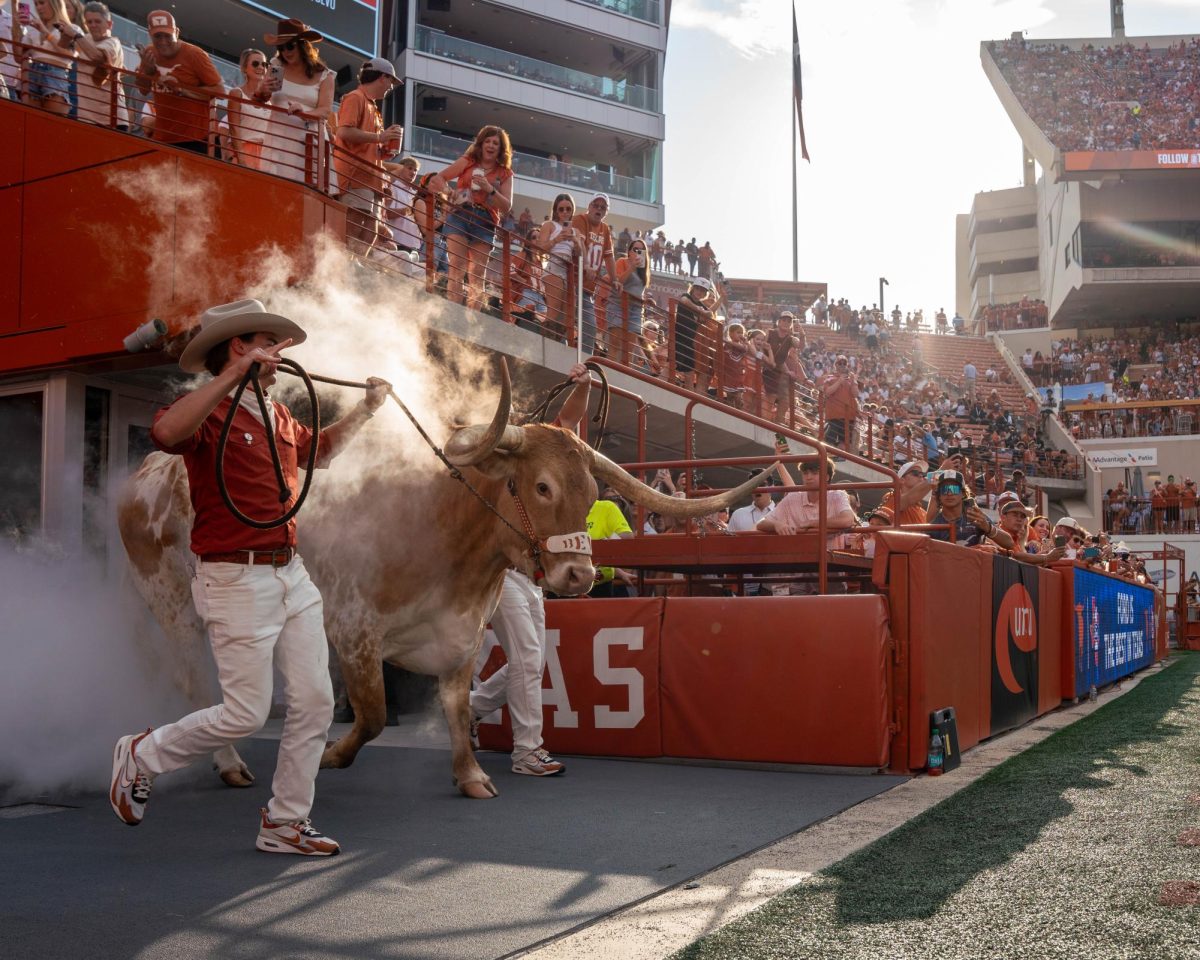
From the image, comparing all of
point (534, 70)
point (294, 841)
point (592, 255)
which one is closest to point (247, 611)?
point (294, 841)

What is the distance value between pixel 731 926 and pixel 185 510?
3844 mm

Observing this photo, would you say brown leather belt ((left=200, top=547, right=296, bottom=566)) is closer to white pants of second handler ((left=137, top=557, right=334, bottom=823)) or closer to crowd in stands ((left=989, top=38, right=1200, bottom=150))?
white pants of second handler ((left=137, top=557, right=334, bottom=823))

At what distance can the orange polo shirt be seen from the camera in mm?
4809

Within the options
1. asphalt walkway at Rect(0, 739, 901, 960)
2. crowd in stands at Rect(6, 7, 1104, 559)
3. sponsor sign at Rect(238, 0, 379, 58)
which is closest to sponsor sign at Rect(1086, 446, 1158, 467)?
crowd in stands at Rect(6, 7, 1104, 559)

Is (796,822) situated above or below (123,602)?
below

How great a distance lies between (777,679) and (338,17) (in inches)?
1026

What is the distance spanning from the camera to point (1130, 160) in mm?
51219

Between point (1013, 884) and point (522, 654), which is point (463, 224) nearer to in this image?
point (522, 654)

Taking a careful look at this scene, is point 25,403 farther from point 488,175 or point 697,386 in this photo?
point 697,386

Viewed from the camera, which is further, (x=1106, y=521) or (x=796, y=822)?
(x=1106, y=521)

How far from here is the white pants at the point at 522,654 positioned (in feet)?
24.5

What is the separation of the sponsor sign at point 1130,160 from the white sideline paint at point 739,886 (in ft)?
164

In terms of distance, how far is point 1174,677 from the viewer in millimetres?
17516

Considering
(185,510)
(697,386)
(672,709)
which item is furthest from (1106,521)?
(185,510)
